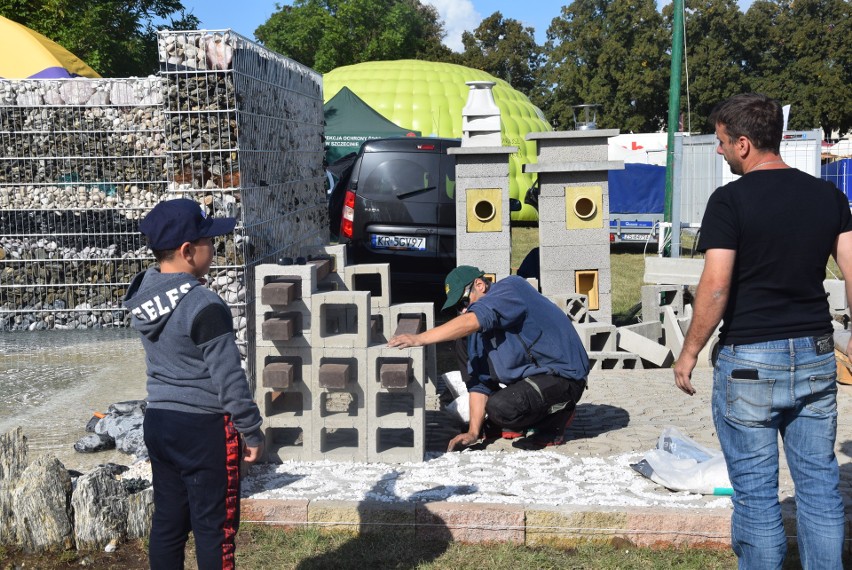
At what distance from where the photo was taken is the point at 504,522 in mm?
4609

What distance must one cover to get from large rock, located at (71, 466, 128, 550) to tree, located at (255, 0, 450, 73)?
130ft

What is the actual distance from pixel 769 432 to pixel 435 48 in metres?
53.3

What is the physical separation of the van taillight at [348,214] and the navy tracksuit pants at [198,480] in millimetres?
7257

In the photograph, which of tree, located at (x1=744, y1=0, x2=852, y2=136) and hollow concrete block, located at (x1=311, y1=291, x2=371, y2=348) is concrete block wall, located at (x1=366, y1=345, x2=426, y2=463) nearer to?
hollow concrete block, located at (x1=311, y1=291, x2=371, y2=348)

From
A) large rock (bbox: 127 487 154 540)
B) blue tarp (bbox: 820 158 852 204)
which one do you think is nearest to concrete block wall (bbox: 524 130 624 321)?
large rock (bbox: 127 487 154 540)

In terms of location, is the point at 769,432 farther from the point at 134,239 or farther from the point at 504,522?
the point at 134,239

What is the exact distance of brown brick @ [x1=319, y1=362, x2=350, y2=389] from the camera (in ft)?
17.3

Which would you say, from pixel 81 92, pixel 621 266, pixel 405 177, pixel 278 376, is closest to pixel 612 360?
pixel 405 177

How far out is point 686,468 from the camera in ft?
16.4

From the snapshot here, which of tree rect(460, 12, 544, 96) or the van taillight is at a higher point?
tree rect(460, 12, 544, 96)

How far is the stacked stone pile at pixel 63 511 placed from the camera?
4457mm

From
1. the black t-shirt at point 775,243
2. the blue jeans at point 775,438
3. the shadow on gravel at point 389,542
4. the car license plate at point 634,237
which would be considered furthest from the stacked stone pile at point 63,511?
the car license plate at point 634,237

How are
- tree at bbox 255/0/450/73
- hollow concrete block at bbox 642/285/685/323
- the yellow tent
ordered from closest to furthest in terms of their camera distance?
1. hollow concrete block at bbox 642/285/685/323
2. the yellow tent
3. tree at bbox 255/0/450/73

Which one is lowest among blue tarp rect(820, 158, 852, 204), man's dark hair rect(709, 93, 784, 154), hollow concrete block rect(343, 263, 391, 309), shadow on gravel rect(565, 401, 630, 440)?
shadow on gravel rect(565, 401, 630, 440)
